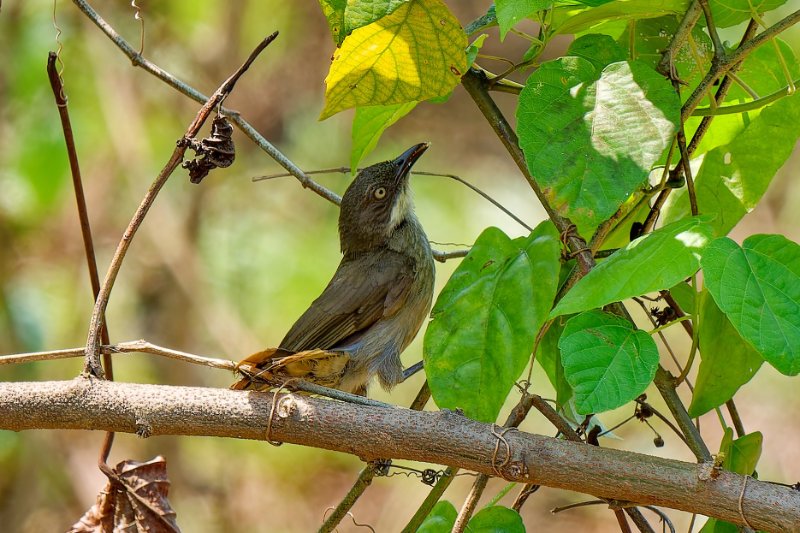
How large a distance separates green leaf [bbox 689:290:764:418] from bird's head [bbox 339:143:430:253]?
2.43 meters

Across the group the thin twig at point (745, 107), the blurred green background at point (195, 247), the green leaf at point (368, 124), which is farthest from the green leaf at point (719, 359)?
the blurred green background at point (195, 247)

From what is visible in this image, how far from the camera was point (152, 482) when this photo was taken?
229cm

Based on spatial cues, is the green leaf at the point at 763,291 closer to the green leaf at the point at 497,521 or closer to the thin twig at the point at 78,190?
the green leaf at the point at 497,521

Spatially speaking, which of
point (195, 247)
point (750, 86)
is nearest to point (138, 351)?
point (750, 86)

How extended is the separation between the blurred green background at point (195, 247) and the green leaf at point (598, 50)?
413cm

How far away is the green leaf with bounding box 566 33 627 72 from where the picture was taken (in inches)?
80.5

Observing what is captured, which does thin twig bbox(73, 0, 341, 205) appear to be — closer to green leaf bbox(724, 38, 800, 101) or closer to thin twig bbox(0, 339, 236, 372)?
thin twig bbox(0, 339, 236, 372)

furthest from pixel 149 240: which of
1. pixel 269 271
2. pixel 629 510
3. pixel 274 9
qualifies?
pixel 629 510

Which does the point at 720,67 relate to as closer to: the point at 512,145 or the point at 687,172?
the point at 687,172

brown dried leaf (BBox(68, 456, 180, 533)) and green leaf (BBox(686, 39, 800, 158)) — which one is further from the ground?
green leaf (BBox(686, 39, 800, 158))

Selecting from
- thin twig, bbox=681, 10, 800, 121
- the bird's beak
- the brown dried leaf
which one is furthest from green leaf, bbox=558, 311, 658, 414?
the bird's beak

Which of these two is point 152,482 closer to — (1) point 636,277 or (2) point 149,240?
(1) point 636,277

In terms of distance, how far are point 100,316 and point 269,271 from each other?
4.89 metres

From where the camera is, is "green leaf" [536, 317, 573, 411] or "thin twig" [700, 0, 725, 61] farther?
"green leaf" [536, 317, 573, 411]
